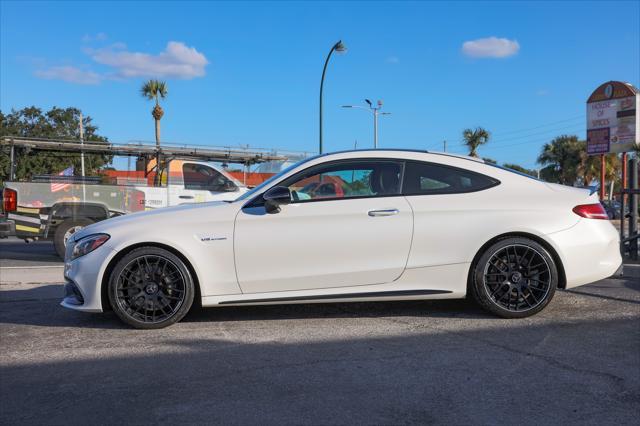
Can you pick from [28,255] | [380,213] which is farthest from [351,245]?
[28,255]

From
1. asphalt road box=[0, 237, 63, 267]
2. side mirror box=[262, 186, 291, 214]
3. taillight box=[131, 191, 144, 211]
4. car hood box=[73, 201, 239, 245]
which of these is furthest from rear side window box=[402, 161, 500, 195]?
asphalt road box=[0, 237, 63, 267]

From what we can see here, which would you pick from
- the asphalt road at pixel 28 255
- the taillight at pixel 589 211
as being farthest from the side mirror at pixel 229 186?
the taillight at pixel 589 211

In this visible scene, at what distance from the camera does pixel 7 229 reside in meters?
9.97

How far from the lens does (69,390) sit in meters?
3.45

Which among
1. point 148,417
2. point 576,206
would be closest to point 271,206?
point 148,417

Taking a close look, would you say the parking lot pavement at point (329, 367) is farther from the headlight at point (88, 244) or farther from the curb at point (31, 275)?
the curb at point (31, 275)

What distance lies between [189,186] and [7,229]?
323 centimetres

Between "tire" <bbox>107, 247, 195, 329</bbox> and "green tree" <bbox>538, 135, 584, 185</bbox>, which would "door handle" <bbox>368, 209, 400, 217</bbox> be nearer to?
"tire" <bbox>107, 247, 195, 329</bbox>

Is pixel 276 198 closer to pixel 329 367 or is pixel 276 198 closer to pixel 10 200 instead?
pixel 329 367

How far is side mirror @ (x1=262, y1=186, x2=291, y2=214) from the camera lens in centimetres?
480

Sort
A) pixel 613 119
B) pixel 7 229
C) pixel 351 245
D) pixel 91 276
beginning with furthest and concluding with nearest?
pixel 613 119
pixel 7 229
pixel 351 245
pixel 91 276

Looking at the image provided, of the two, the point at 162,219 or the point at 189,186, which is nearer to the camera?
the point at 162,219

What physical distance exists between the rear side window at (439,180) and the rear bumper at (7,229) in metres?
7.91

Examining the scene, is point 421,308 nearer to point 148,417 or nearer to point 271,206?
point 271,206
